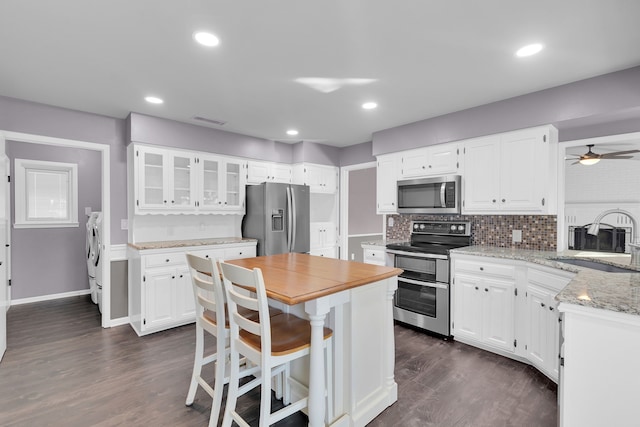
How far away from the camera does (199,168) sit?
157 inches

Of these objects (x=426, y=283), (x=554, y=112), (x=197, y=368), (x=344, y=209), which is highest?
(x=554, y=112)

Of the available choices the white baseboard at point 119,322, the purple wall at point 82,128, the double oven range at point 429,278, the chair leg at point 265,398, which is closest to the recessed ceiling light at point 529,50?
the double oven range at point 429,278

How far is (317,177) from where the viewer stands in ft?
16.6

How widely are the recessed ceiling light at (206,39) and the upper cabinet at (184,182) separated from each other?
6.55 feet

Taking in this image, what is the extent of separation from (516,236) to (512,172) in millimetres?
717

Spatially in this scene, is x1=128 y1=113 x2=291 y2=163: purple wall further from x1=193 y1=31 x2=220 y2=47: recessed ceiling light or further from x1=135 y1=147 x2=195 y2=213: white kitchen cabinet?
x1=193 y1=31 x2=220 y2=47: recessed ceiling light

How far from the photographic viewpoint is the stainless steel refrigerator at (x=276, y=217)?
4.21 m

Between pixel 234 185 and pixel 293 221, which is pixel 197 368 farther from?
pixel 234 185

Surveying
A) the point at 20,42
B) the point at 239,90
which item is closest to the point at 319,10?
the point at 239,90

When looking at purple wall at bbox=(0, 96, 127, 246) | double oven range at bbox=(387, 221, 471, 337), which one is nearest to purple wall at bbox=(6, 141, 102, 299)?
purple wall at bbox=(0, 96, 127, 246)

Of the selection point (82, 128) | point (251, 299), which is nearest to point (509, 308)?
point (251, 299)

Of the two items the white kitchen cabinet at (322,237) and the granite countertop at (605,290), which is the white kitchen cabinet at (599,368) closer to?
the granite countertop at (605,290)

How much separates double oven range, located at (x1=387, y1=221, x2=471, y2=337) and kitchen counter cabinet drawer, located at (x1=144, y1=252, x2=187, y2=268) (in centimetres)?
243

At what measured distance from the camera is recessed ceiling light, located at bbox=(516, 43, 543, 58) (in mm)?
2115
